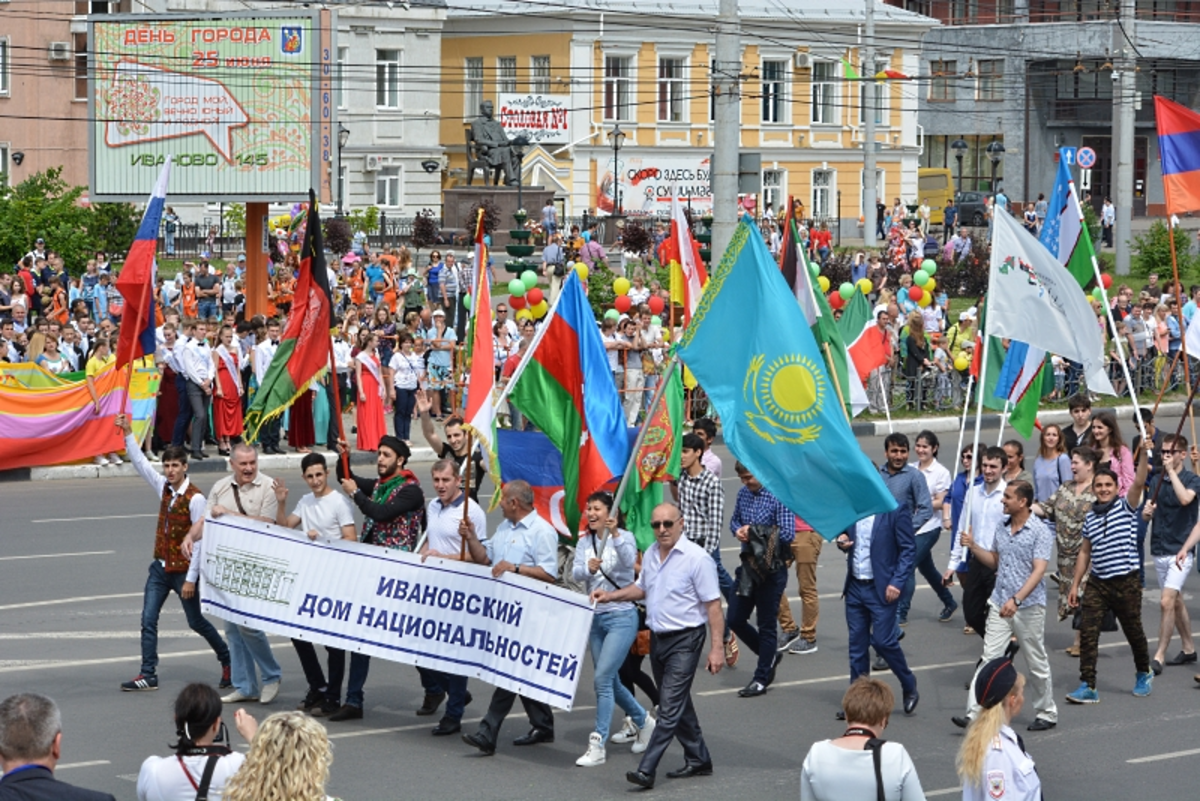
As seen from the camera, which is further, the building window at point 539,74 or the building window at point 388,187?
the building window at point 388,187

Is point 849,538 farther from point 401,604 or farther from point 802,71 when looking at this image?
point 802,71

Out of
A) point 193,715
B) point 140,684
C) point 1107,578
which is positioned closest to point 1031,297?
point 1107,578

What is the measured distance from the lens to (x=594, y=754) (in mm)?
10414

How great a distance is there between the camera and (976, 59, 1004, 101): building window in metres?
76.8

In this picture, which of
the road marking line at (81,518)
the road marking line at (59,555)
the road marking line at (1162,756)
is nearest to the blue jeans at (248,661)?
the road marking line at (1162,756)

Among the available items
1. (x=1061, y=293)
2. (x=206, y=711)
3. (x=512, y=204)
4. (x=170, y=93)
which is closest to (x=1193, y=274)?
(x=512, y=204)

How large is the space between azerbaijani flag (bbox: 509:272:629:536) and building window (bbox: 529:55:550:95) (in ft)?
183

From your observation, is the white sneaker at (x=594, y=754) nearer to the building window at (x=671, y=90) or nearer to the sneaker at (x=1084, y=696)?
the sneaker at (x=1084, y=696)

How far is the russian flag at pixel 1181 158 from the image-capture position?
1475cm

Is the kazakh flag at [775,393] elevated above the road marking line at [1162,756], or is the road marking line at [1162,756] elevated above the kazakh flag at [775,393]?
the kazakh flag at [775,393]

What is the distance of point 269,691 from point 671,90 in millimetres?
56851

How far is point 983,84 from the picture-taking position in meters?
77.6

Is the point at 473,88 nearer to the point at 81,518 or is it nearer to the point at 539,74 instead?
the point at 539,74

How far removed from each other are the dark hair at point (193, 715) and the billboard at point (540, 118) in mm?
58860
